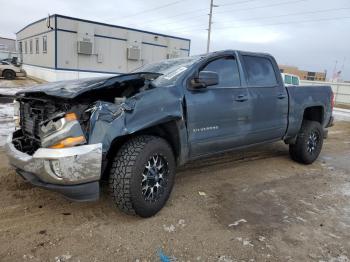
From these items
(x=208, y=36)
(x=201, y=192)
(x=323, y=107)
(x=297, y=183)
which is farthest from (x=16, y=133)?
(x=208, y=36)

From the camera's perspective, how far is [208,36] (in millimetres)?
34188

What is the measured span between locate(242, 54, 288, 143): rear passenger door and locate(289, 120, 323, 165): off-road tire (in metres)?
0.56

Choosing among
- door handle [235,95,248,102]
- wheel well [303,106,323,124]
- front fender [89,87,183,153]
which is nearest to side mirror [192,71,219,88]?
front fender [89,87,183,153]

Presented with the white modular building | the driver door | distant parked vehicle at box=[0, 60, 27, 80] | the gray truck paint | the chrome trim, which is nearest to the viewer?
Answer: the chrome trim

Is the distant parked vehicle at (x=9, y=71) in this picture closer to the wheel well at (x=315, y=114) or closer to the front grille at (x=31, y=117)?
the front grille at (x=31, y=117)

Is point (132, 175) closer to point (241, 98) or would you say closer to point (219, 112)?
point (219, 112)

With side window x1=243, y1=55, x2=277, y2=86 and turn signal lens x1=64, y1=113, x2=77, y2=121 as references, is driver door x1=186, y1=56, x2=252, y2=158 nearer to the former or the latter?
side window x1=243, y1=55, x2=277, y2=86

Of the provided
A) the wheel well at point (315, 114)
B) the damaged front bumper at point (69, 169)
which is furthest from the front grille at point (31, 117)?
the wheel well at point (315, 114)

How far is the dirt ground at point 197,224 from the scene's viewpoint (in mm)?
3068

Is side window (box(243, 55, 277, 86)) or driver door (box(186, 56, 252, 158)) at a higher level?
side window (box(243, 55, 277, 86))

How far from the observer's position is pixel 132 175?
133 inches

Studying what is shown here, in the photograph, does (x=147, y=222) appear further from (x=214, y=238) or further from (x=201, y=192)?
(x=201, y=192)

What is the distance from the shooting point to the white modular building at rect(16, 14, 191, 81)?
23.3 m

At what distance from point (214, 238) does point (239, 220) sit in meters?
0.53
